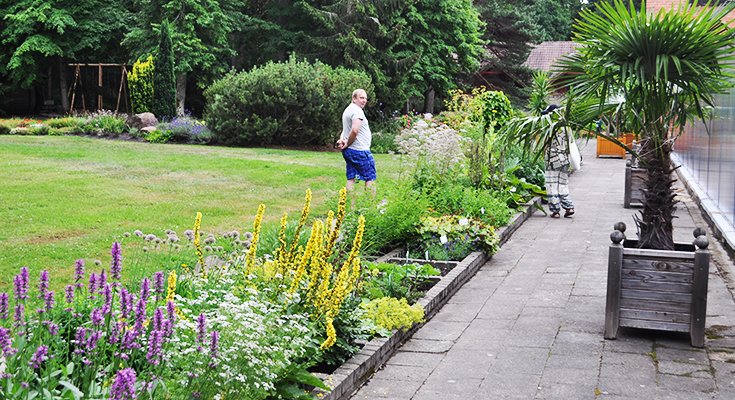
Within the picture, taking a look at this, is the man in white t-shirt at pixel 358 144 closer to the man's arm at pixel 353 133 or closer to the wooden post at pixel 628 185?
the man's arm at pixel 353 133

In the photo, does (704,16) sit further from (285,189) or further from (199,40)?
(199,40)

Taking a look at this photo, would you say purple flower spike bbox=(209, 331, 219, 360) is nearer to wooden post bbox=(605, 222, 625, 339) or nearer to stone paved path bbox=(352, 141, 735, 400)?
stone paved path bbox=(352, 141, 735, 400)

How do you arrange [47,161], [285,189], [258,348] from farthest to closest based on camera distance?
[47,161] → [285,189] → [258,348]

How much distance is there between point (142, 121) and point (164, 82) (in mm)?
2979

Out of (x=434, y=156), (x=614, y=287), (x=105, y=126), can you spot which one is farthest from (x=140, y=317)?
(x=105, y=126)

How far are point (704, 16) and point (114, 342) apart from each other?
471cm

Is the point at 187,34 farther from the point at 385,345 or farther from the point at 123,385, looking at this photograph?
the point at 123,385

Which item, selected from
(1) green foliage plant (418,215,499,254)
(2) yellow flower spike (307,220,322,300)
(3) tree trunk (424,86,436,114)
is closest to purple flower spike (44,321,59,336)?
(2) yellow flower spike (307,220,322,300)

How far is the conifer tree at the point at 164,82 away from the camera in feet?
90.7

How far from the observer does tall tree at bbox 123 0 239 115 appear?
32700 millimetres

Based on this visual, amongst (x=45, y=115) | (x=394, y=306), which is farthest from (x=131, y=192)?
(x=45, y=115)

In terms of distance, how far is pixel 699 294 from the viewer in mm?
5941

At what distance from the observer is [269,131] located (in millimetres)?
23422

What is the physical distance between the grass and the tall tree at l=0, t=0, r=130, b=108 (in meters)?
15.2
